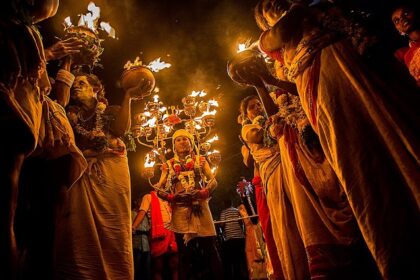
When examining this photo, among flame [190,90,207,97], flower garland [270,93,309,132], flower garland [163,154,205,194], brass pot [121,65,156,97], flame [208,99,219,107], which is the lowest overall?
flower garland [270,93,309,132]

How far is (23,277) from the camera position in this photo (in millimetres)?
2434

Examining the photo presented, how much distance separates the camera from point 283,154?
3.56m

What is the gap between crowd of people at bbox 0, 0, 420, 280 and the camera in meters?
1.99

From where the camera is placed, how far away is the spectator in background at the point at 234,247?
26.8ft

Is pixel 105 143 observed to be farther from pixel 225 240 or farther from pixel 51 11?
pixel 225 240

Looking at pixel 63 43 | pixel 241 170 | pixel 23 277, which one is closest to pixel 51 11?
pixel 63 43

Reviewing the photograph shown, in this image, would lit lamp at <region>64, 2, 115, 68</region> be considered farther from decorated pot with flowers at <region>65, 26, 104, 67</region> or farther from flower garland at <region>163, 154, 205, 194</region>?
flower garland at <region>163, 154, 205, 194</region>

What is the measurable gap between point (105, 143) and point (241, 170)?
11729 mm

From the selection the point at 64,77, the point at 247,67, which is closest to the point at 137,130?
the point at 64,77

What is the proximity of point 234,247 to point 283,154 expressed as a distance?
5518mm

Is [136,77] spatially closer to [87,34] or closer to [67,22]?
[87,34]

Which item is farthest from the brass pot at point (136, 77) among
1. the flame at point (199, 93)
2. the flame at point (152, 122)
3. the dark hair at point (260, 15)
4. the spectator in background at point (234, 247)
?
the spectator in background at point (234, 247)

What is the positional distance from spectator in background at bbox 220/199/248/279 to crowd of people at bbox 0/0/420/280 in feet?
12.7

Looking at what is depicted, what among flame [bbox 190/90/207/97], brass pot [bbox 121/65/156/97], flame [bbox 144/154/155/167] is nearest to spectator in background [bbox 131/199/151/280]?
flame [bbox 144/154/155/167]
